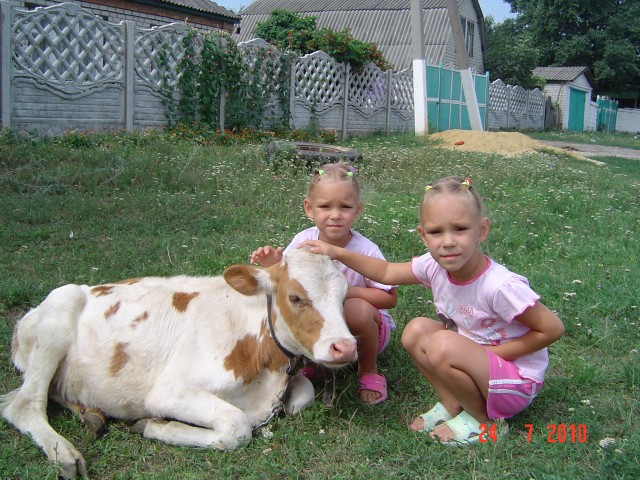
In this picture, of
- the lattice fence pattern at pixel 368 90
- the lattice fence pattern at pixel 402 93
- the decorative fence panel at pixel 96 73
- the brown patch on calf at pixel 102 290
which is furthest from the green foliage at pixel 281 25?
the brown patch on calf at pixel 102 290

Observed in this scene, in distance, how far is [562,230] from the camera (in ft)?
22.3

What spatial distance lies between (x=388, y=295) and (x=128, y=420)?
1.52 m

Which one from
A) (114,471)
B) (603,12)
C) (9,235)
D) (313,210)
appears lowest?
(114,471)

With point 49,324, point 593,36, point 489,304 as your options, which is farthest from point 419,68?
point 593,36

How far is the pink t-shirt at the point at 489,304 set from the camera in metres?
2.99

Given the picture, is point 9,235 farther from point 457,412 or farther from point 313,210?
point 457,412

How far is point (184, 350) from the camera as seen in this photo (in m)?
3.37

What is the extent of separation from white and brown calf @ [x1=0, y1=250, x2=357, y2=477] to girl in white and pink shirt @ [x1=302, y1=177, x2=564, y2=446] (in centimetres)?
52

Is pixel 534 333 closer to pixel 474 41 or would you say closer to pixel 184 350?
pixel 184 350

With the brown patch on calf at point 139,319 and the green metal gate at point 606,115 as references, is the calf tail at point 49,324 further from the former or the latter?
the green metal gate at point 606,115

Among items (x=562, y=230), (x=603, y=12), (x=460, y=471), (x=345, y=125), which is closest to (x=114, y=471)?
(x=460, y=471)

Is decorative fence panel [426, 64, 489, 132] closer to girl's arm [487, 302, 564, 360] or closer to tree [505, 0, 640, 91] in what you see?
girl's arm [487, 302, 564, 360]

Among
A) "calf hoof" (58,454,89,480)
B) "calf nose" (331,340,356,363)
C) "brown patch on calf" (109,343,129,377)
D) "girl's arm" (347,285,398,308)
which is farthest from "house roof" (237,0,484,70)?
"calf hoof" (58,454,89,480)
